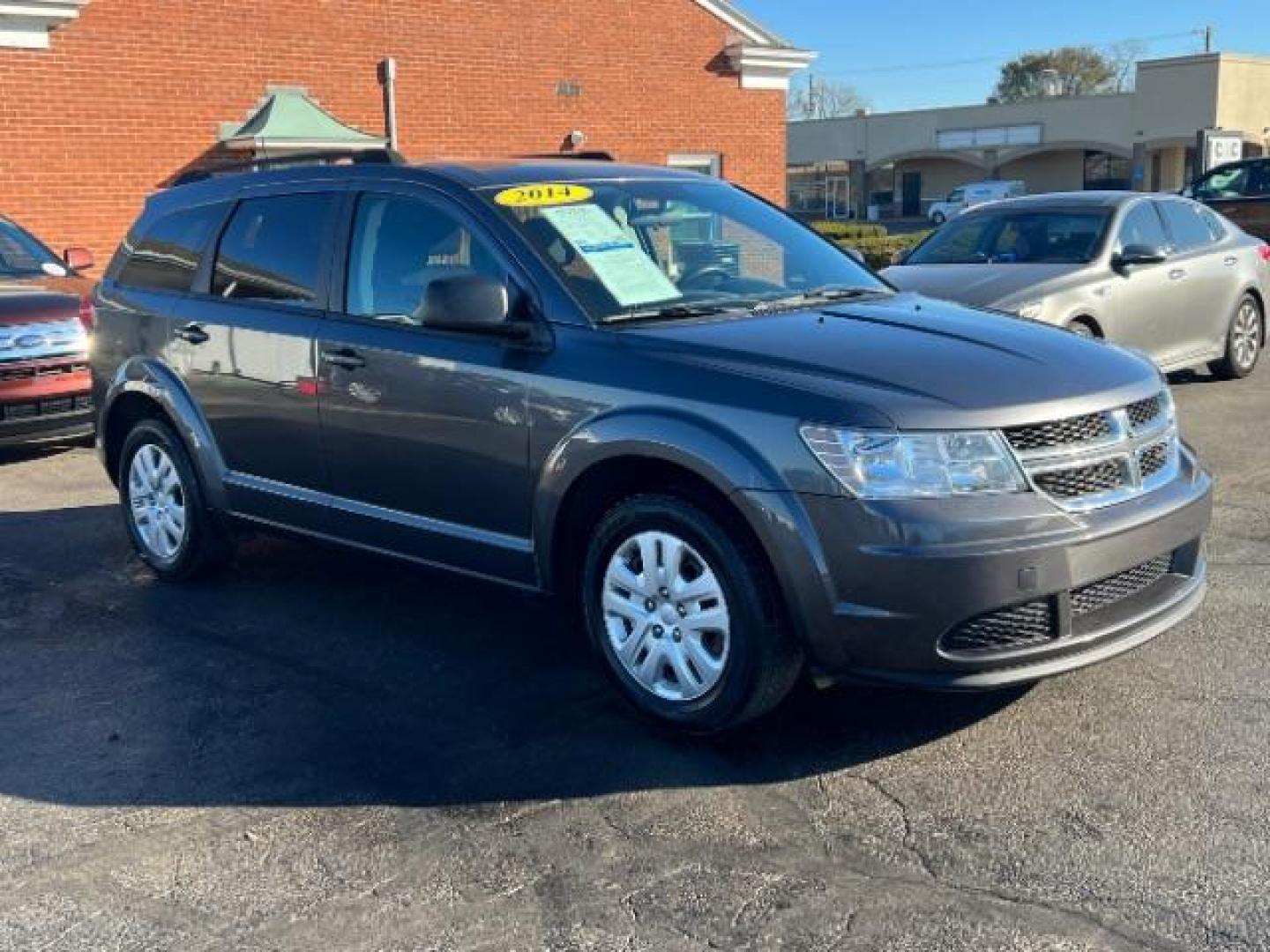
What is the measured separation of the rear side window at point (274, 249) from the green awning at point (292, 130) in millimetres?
10284

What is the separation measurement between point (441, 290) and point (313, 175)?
1.38 meters

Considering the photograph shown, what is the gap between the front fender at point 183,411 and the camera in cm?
593

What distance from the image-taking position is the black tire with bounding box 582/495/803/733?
158 inches

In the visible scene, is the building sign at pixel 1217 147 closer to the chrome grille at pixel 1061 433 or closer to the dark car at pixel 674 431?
the dark car at pixel 674 431

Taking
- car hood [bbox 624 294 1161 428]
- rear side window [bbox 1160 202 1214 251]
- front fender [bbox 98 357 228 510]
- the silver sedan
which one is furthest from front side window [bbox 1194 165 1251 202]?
front fender [bbox 98 357 228 510]

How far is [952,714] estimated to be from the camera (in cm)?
445

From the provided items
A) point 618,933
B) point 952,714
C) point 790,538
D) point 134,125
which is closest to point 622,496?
point 790,538

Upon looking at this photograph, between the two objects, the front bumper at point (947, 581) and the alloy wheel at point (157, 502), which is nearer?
the front bumper at point (947, 581)

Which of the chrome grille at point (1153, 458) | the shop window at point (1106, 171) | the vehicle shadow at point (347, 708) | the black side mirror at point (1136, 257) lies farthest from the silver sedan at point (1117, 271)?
the shop window at point (1106, 171)

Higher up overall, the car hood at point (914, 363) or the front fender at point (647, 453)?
the car hood at point (914, 363)

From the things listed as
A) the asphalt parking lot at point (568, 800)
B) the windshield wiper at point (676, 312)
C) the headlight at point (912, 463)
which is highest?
the windshield wiper at point (676, 312)

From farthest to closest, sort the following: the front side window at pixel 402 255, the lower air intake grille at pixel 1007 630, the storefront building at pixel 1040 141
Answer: the storefront building at pixel 1040 141 → the front side window at pixel 402 255 → the lower air intake grille at pixel 1007 630

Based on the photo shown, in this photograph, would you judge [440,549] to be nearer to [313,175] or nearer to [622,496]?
[622,496]

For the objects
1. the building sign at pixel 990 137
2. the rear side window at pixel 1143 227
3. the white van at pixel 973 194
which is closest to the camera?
the rear side window at pixel 1143 227
